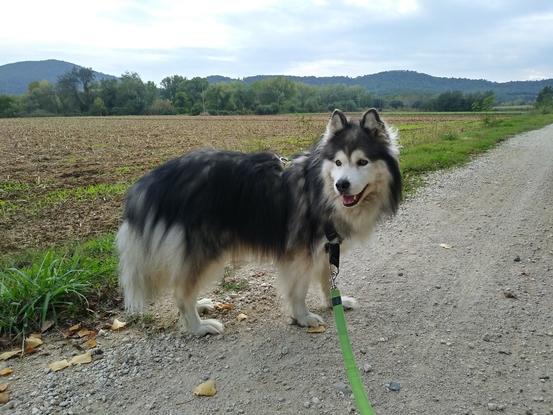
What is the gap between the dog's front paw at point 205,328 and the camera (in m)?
3.82

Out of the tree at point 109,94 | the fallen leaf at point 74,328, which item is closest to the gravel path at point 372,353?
the fallen leaf at point 74,328

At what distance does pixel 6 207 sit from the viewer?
332 inches

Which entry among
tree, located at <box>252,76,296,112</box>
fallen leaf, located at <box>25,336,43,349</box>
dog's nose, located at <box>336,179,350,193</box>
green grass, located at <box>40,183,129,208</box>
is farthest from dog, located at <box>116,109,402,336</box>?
tree, located at <box>252,76,296,112</box>

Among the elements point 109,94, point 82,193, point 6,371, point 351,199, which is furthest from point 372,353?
point 109,94

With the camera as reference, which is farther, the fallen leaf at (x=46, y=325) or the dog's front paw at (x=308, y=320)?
the dog's front paw at (x=308, y=320)

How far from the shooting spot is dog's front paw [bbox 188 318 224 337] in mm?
3816

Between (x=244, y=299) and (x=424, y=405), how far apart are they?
2.24m

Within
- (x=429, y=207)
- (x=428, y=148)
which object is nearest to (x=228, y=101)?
(x=428, y=148)

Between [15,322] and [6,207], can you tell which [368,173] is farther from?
[6,207]

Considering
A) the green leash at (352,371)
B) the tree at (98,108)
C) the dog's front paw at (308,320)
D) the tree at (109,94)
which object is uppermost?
the tree at (109,94)

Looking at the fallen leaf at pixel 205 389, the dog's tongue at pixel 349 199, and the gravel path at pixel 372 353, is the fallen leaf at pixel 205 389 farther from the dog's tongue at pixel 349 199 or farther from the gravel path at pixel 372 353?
the dog's tongue at pixel 349 199

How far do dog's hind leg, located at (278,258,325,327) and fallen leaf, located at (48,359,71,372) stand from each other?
202 centimetres

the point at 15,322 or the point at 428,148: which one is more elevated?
the point at 428,148

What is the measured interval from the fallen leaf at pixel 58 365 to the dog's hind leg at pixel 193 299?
3.38 feet
